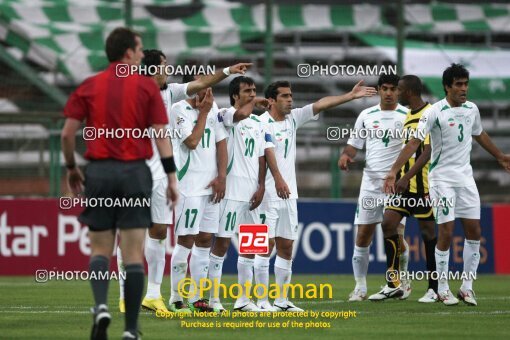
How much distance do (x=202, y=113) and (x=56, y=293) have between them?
13.7 ft

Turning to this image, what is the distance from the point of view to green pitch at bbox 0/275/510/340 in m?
9.73

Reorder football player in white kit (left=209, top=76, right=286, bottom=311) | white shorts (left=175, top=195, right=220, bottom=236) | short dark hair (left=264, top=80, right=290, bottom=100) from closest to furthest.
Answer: white shorts (left=175, top=195, right=220, bottom=236)
football player in white kit (left=209, top=76, right=286, bottom=311)
short dark hair (left=264, top=80, right=290, bottom=100)

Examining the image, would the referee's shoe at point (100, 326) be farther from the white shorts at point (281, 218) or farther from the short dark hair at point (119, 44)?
the white shorts at point (281, 218)

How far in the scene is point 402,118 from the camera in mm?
13805

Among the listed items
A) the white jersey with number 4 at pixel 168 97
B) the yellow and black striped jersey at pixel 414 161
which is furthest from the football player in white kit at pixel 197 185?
the yellow and black striped jersey at pixel 414 161

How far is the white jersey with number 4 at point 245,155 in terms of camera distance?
12180 mm

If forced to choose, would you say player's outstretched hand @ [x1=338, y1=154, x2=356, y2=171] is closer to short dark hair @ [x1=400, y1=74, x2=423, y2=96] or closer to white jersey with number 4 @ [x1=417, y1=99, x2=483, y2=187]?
short dark hair @ [x1=400, y1=74, x2=423, y2=96]

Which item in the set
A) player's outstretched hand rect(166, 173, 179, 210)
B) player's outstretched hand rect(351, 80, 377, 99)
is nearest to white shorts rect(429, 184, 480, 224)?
player's outstretched hand rect(351, 80, 377, 99)

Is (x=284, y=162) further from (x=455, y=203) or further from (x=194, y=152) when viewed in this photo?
(x=455, y=203)

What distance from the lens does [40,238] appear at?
59.5 feet

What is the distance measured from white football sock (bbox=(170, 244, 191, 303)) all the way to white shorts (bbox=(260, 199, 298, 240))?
3.57 ft

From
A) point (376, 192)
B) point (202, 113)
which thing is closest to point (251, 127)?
point (202, 113)

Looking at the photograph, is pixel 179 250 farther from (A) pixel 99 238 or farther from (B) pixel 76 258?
(B) pixel 76 258

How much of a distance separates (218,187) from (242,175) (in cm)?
59
